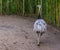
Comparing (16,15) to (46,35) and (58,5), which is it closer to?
(58,5)

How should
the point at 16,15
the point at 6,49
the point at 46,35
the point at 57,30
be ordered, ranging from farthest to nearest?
the point at 16,15, the point at 57,30, the point at 46,35, the point at 6,49

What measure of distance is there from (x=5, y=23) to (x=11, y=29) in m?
0.90

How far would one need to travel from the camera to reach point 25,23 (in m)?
8.62

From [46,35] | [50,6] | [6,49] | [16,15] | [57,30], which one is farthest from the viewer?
[16,15]

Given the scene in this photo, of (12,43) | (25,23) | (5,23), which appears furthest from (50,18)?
(12,43)

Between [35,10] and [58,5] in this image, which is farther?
[35,10]

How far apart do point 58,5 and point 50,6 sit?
12.9 inches

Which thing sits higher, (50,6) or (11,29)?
(50,6)

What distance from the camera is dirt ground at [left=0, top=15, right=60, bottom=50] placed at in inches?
250

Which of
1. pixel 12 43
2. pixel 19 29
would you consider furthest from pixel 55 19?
pixel 12 43

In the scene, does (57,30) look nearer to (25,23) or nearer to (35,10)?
(25,23)

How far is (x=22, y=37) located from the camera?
6.93 m

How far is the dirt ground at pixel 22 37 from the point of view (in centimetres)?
634

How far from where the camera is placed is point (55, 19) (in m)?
8.75
